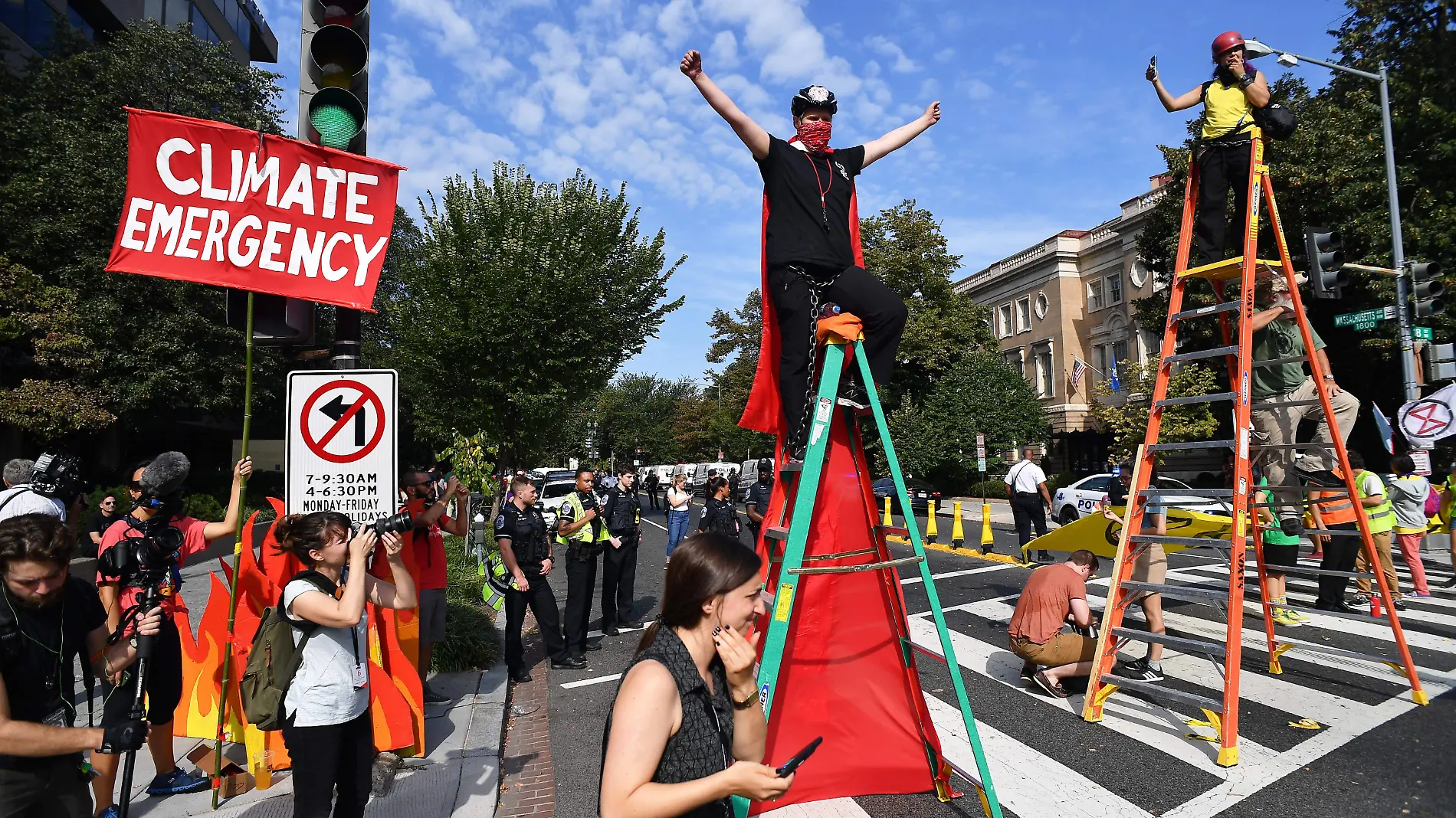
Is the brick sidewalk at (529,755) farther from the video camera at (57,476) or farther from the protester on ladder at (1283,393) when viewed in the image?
the protester on ladder at (1283,393)

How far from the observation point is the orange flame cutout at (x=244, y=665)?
4.93 metres

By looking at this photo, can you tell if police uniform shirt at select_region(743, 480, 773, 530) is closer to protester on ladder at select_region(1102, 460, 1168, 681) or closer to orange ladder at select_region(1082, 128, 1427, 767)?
protester on ladder at select_region(1102, 460, 1168, 681)

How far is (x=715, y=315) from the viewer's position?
61750 mm

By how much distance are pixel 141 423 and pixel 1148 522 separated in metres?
28.0

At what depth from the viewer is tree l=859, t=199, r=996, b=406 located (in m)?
39.0

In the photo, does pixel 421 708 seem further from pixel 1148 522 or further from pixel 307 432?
pixel 1148 522

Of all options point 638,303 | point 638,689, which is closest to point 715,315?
point 638,303

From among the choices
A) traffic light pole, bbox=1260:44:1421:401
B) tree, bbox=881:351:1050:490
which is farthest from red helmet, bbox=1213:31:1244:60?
tree, bbox=881:351:1050:490

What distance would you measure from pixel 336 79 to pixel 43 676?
3.25 metres

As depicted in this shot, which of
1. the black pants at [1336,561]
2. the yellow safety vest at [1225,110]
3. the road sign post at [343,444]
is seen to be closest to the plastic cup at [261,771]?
the road sign post at [343,444]

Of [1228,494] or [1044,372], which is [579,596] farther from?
[1044,372]

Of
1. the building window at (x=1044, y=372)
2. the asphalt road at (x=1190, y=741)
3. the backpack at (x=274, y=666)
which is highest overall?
the building window at (x=1044, y=372)

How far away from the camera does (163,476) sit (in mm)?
4598

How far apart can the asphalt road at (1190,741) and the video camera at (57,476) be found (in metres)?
3.46
